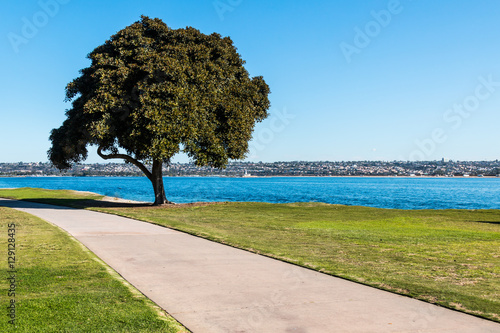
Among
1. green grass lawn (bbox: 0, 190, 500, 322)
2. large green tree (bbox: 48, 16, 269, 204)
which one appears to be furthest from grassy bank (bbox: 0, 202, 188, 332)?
large green tree (bbox: 48, 16, 269, 204)

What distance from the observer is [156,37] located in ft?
94.0

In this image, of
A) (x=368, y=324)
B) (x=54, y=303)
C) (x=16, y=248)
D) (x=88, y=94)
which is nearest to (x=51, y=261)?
(x=16, y=248)

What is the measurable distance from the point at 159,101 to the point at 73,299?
1922 cm

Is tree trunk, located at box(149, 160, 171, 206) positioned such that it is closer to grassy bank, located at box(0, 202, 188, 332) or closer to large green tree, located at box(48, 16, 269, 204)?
large green tree, located at box(48, 16, 269, 204)

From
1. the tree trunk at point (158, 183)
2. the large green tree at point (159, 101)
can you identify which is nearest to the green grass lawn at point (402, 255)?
the large green tree at point (159, 101)

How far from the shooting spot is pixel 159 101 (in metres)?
24.9

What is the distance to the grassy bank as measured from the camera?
5527mm

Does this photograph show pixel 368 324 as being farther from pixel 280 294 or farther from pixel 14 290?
pixel 14 290

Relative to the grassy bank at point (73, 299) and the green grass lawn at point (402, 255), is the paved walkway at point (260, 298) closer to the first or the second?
the grassy bank at point (73, 299)

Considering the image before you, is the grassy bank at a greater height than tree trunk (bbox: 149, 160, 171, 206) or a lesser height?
lesser

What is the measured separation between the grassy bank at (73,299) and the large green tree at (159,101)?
15.1m

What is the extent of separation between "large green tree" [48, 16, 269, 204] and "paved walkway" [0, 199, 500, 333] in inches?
583

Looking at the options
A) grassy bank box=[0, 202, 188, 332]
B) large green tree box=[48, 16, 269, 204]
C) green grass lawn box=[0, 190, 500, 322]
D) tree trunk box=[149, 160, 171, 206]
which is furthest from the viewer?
tree trunk box=[149, 160, 171, 206]

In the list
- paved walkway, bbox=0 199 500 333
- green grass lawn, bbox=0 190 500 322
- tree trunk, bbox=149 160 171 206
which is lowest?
green grass lawn, bbox=0 190 500 322
